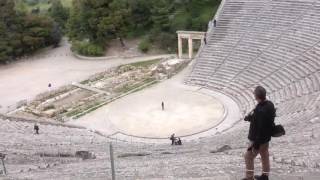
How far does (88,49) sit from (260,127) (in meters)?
32.4

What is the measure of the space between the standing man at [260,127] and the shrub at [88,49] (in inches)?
1249

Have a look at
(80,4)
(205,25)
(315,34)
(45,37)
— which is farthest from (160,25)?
(315,34)

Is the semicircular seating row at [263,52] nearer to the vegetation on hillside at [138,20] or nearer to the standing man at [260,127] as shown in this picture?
the vegetation on hillside at [138,20]

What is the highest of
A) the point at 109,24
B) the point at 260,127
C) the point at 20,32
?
the point at 20,32

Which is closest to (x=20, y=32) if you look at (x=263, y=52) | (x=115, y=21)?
(x=115, y=21)

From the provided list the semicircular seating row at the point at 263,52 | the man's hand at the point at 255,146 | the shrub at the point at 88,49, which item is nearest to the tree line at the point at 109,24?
the shrub at the point at 88,49

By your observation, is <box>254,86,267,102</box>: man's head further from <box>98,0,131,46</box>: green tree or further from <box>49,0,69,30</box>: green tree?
<box>49,0,69,30</box>: green tree

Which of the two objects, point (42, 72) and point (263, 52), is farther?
point (42, 72)

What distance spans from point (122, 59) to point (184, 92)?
10915mm

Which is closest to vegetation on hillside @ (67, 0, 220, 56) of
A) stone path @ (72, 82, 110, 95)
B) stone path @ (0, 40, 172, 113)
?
stone path @ (0, 40, 172, 113)

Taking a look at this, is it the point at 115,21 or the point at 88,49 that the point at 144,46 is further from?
the point at 88,49

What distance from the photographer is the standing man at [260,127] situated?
7.75 meters

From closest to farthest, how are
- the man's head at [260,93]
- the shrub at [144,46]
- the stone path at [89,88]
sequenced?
the man's head at [260,93] → the stone path at [89,88] → the shrub at [144,46]

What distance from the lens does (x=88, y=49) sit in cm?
3912
